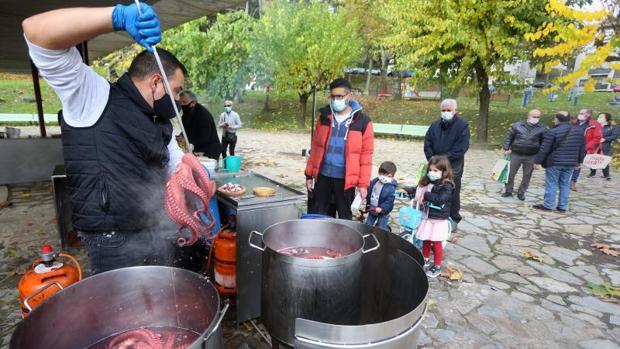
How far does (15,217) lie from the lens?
5.79 metres

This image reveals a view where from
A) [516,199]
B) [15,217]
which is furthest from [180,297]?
[516,199]

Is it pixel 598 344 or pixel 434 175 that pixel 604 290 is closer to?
pixel 598 344

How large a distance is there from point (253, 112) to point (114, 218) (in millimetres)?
22689

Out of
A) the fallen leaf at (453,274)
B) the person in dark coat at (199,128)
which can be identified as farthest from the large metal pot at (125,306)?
the person in dark coat at (199,128)

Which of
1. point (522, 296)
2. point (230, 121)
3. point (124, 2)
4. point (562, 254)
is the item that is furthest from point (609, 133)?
point (124, 2)

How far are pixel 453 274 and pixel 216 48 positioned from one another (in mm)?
18483

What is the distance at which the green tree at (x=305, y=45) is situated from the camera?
58.7ft

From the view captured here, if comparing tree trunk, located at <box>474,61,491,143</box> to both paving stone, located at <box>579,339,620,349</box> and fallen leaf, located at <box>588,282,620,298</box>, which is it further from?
paving stone, located at <box>579,339,620,349</box>

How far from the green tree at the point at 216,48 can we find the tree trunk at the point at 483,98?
12027mm

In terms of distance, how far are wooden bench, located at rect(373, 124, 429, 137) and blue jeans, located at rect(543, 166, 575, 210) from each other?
942 centimetres

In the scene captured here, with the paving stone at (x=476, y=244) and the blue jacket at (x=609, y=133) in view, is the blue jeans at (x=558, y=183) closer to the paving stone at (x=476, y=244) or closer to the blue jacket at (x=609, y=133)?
the paving stone at (x=476, y=244)

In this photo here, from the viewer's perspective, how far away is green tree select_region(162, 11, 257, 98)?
18.9 meters

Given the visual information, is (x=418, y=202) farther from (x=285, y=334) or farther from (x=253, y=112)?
(x=253, y=112)

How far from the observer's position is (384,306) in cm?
276
